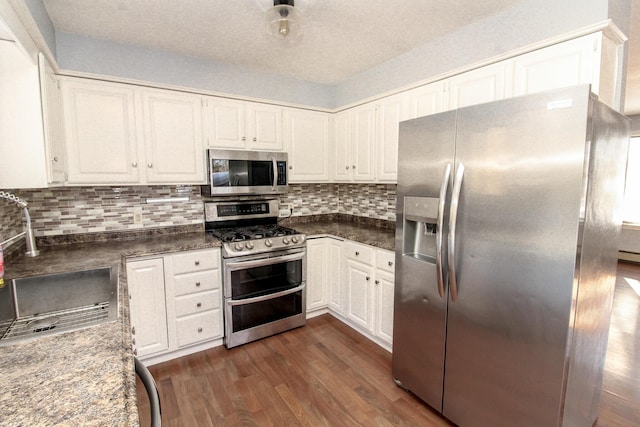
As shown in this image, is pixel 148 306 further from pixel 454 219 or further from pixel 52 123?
pixel 454 219

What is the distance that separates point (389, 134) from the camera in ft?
9.03

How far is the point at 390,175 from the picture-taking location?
276cm

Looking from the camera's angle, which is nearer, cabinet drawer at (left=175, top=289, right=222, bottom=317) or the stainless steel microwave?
cabinet drawer at (left=175, top=289, right=222, bottom=317)

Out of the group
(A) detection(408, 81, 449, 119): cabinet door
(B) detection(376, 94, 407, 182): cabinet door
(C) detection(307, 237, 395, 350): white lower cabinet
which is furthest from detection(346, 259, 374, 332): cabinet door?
(A) detection(408, 81, 449, 119): cabinet door

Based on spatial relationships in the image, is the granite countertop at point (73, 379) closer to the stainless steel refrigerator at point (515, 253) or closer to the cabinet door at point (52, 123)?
the cabinet door at point (52, 123)

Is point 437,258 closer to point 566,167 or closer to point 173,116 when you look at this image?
point 566,167

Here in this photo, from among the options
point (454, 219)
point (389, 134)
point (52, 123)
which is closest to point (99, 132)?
point (52, 123)

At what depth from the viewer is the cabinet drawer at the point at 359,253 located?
104 inches

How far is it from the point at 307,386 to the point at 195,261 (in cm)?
127

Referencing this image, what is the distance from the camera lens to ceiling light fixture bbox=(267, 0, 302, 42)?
1.73 meters

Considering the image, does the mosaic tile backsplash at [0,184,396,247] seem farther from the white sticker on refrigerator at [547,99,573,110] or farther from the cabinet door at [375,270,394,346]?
the white sticker on refrigerator at [547,99,573,110]

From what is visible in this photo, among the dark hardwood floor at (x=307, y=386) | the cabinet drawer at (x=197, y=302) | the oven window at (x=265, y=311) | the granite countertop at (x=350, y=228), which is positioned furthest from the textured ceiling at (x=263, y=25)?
the dark hardwood floor at (x=307, y=386)

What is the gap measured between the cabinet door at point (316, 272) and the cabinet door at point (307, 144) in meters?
0.74

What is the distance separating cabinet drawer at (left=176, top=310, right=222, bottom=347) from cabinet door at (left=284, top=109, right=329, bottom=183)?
1.51 metres
